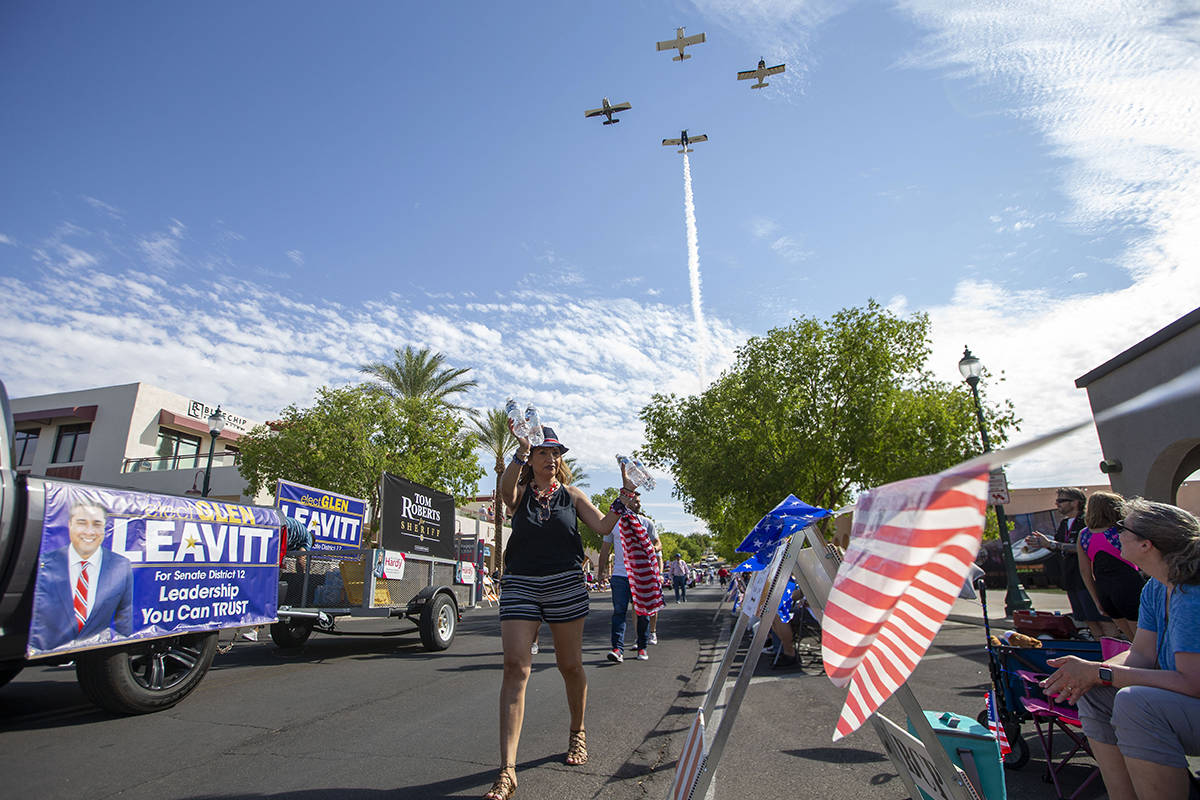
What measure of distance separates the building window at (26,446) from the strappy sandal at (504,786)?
40307 mm

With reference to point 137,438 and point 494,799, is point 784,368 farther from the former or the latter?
point 137,438

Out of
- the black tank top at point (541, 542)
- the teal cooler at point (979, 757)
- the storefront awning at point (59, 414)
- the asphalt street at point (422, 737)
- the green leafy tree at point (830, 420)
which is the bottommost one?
the asphalt street at point (422, 737)

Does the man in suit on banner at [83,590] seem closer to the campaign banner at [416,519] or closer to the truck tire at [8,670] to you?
the truck tire at [8,670]

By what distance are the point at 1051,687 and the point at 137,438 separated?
3659 cm

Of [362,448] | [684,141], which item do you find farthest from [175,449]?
[684,141]

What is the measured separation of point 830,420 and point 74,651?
2032cm

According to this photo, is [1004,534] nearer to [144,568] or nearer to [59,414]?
[144,568]

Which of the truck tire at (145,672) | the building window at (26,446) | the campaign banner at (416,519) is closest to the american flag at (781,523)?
the truck tire at (145,672)

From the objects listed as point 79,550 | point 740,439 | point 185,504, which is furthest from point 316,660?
point 740,439

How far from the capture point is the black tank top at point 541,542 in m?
3.51

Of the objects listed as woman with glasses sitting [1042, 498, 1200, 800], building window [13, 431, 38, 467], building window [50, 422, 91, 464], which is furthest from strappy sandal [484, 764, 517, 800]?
building window [13, 431, 38, 467]

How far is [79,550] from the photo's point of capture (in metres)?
4.42

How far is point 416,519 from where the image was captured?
929cm

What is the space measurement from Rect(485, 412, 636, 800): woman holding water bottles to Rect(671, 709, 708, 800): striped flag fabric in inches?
40.4
